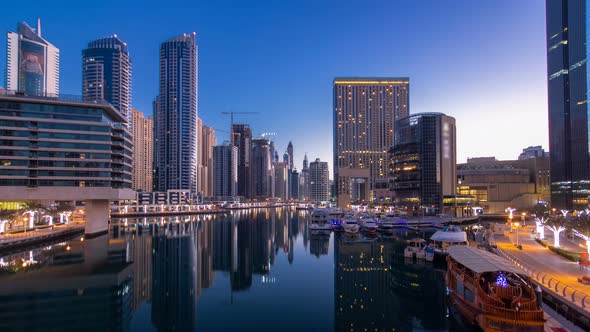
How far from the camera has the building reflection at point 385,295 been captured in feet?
96.4

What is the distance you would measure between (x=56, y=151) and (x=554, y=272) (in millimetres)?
76366

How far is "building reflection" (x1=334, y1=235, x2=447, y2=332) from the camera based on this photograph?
96.4 feet

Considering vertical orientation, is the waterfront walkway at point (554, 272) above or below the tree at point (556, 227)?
below

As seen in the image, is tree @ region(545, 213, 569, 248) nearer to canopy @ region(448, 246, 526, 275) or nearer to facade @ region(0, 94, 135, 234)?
canopy @ region(448, 246, 526, 275)

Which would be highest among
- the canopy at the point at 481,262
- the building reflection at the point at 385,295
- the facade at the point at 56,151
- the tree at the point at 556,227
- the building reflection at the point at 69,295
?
the facade at the point at 56,151

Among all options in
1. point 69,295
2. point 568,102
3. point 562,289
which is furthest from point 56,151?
point 568,102

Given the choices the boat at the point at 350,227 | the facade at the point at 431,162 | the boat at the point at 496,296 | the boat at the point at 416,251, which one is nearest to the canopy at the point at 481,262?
the boat at the point at 496,296

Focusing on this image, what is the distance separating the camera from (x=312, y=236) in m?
89.2

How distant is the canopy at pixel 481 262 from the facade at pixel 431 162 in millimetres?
109491

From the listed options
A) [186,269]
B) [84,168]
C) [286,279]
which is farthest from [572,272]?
[84,168]

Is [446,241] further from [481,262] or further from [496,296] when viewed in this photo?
[496,296]

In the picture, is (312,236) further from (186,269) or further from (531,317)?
(531,317)

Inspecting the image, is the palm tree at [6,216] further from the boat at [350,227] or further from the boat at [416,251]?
the boat at [416,251]

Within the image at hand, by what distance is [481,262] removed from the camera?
27.6m
